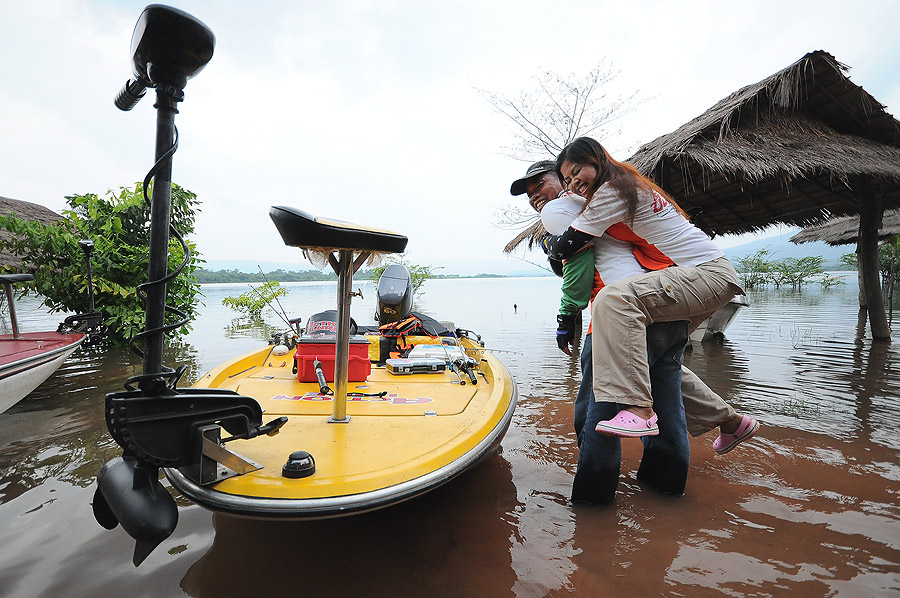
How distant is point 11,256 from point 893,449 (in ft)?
41.0

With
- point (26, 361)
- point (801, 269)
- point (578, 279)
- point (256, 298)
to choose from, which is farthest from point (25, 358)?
point (801, 269)

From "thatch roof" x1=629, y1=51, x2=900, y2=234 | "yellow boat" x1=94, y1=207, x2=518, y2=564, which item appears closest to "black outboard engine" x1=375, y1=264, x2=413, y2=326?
"yellow boat" x1=94, y1=207, x2=518, y2=564

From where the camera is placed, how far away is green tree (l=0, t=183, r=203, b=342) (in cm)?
625

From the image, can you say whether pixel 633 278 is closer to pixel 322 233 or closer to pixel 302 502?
pixel 322 233

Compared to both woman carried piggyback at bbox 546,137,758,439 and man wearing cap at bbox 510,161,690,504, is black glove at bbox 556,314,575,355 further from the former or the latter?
woman carried piggyback at bbox 546,137,758,439

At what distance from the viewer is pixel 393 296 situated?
14.0 ft

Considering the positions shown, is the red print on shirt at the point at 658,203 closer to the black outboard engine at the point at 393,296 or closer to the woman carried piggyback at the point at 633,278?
the woman carried piggyback at the point at 633,278

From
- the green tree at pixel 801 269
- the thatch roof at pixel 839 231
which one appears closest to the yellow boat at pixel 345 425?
the thatch roof at pixel 839 231

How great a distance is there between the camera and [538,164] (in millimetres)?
2523

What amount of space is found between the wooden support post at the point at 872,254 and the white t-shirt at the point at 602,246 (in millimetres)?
7581

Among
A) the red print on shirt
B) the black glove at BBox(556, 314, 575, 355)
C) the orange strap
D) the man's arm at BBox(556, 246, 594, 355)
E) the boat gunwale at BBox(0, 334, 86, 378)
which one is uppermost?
the red print on shirt

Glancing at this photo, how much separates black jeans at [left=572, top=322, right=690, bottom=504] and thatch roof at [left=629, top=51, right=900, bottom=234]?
436 cm

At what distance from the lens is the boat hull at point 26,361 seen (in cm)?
337

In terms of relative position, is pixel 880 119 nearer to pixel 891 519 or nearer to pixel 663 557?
pixel 891 519
